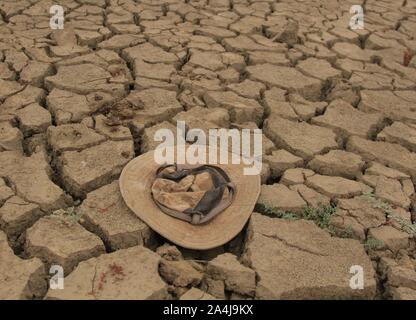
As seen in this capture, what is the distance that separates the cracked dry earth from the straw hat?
6 centimetres

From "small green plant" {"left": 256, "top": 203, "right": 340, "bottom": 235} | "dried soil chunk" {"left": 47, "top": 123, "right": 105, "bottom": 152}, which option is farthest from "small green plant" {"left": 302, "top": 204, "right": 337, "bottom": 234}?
"dried soil chunk" {"left": 47, "top": 123, "right": 105, "bottom": 152}

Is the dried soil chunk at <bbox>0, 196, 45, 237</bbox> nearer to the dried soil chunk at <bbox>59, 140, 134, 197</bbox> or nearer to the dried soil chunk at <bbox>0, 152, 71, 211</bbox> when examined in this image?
the dried soil chunk at <bbox>0, 152, 71, 211</bbox>

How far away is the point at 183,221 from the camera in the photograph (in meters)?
2.30

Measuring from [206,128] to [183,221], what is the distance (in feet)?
2.87

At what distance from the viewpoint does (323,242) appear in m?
2.31

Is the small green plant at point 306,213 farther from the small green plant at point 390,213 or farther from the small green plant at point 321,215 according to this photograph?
the small green plant at point 390,213

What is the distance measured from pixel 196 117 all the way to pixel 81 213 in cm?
106

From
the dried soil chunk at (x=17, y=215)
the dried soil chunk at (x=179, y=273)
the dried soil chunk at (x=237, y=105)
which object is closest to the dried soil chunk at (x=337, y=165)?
the dried soil chunk at (x=237, y=105)

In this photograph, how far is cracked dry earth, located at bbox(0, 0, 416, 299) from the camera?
2.12 metres

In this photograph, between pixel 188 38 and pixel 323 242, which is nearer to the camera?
pixel 323 242

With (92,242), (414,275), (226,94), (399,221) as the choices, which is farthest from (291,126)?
(92,242)

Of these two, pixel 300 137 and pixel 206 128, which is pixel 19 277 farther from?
pixel 300 137

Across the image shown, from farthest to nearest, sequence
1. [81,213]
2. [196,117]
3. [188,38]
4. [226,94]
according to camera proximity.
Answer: [188,38] → [226,94] → [196,117] → [81,213]
